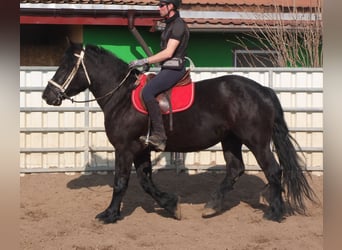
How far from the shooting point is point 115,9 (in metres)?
11.9

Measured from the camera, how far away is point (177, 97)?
6.48 meters

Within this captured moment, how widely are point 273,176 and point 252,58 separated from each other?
7.26 meters

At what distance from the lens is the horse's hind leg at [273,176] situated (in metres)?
6.56

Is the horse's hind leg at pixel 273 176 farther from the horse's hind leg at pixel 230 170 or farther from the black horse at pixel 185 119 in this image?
the horse's hind leg at pixel 230 170

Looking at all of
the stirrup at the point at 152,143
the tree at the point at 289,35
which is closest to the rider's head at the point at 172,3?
the stirrup at the point at 152,143

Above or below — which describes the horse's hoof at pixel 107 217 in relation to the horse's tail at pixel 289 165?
below

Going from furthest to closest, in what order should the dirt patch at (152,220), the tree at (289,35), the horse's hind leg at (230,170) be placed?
1. the tree at (289,35)
2. the horse's hind leg at (230,170)
3. the dirt patch at (152,220)

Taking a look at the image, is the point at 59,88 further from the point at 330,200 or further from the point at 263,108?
the point at 330,200

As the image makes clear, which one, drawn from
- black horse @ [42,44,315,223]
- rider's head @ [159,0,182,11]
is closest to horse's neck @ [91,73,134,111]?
black horse @ [42,44,315,223]

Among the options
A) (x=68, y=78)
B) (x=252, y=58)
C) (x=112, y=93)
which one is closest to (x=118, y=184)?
(x=112, y=93)

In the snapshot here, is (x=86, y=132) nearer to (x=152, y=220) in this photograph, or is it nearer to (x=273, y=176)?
(x=152, y=220)

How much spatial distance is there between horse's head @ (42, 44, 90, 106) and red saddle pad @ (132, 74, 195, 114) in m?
0.69

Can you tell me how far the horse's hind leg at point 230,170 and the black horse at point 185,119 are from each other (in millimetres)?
99

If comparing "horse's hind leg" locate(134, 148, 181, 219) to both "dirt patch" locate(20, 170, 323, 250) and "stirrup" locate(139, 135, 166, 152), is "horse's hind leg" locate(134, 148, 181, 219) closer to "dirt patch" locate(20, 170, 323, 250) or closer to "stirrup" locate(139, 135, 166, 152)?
"dirt patch" locate(20, 170, 323, 250)
